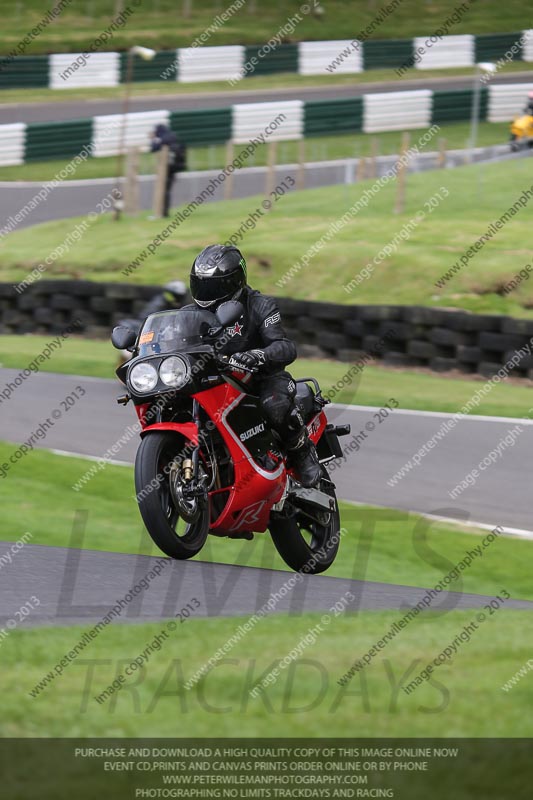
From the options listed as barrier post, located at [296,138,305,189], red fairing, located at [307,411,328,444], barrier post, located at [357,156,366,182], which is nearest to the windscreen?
red fairing, located at [307,411,328,444]

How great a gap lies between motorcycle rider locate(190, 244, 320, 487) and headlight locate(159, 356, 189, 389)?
27 centimetres

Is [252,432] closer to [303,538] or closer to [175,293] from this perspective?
[303,538]

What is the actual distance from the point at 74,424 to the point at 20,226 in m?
11.4

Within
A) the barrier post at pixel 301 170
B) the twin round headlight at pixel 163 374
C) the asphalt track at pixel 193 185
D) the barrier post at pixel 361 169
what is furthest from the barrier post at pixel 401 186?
the twin round headlight at pixel 163 374

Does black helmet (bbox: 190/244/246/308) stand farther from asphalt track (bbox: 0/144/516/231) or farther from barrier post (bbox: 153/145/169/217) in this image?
asphalt track (bbox: 0/144/516/231)

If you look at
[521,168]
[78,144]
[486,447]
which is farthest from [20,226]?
[486,447]

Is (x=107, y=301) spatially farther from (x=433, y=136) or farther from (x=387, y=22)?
(x=387, y=22)

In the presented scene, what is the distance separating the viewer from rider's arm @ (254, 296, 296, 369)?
7035 millimetres

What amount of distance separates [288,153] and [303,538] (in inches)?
880

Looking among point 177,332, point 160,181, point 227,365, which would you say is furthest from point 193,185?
point 227,365

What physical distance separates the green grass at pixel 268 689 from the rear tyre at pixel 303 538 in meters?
1.37

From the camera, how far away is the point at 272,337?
7.15m

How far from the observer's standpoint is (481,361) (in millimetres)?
15555

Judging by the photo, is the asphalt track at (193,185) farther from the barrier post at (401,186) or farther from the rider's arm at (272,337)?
the rider's arm at (272,337)
